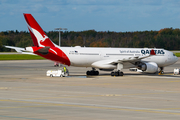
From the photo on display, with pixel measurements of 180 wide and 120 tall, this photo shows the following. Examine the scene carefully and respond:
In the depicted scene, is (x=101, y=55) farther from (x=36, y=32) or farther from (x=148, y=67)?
(x=36, y=32)

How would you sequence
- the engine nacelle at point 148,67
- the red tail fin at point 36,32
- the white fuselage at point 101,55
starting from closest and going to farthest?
the red tail fin at point 36,32 → the white fuselage at point 101,55 → the engine nacelle at point 148,67

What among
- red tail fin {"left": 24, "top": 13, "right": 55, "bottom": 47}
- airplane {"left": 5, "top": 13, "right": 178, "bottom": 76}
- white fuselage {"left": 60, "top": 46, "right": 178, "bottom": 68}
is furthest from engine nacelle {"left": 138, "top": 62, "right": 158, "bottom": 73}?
red tail fin {"left": 24, "top": 13, "right": 55, "bottom": 47}

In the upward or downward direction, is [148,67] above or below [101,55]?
below

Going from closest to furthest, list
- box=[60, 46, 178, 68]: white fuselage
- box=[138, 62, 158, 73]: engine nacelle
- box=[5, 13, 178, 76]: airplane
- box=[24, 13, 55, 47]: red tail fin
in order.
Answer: box=[5, 13, 178, 76]: airplane, box=[24, 13, 55, 47]: red tail fin, box=[60, 46, 178, 68]: white fuselage, box=[138, 62, 158, 73]: engine nacelle

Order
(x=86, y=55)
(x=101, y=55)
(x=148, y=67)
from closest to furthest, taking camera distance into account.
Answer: (x=86, y=55) < (x=148, y=67) < (x=101, y=55)

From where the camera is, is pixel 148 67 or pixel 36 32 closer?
pixel 36 32

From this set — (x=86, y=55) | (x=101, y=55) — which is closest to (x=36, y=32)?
(x=86, y=55)

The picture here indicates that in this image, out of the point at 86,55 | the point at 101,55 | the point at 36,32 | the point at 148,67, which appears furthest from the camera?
the point at 101,55

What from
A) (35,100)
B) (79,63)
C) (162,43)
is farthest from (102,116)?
(162,43)

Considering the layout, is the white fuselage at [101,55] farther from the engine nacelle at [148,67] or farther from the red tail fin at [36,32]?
the red tail fin at [36,32]

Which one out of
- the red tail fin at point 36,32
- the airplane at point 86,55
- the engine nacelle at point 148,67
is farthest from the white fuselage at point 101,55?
the red tail fin at point 36,32

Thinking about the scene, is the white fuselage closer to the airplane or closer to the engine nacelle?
the airplane

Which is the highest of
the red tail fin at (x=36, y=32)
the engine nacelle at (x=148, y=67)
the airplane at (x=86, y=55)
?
the red tail fin at (x=36, y=32)

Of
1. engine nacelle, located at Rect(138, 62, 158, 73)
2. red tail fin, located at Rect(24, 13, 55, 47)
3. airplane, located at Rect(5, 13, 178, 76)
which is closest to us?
airplane, located at Rect(5, 13, 178, 76)
